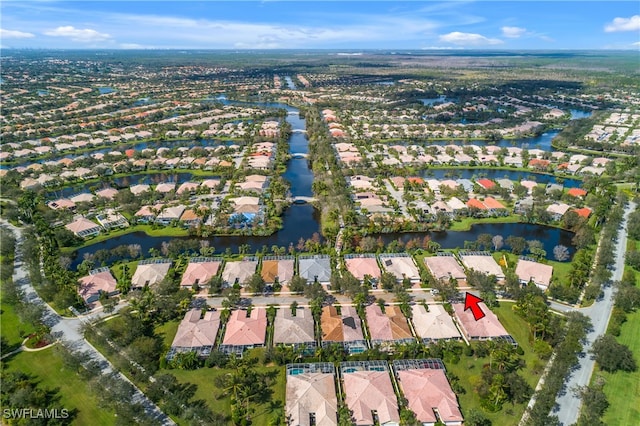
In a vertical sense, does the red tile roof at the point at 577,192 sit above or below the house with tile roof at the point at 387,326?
above

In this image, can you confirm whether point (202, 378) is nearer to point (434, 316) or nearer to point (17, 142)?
point (434, 316)

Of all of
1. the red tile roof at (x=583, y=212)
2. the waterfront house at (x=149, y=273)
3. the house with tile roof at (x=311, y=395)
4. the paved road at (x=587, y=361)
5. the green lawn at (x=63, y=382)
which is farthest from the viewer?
the red tile roof at (x=583, y=212)

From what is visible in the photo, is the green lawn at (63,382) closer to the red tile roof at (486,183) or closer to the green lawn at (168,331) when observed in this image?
the green lawn at (168,331)

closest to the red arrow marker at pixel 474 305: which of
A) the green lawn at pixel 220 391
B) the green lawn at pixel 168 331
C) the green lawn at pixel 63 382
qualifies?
the green lawn at pixel 220 391

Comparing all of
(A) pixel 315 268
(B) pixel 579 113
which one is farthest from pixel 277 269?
(B) pixel 579 113

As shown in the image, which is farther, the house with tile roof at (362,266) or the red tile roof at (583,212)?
the red tile roof at (583,212)

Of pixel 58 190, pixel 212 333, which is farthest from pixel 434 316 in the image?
pixel 58 190
